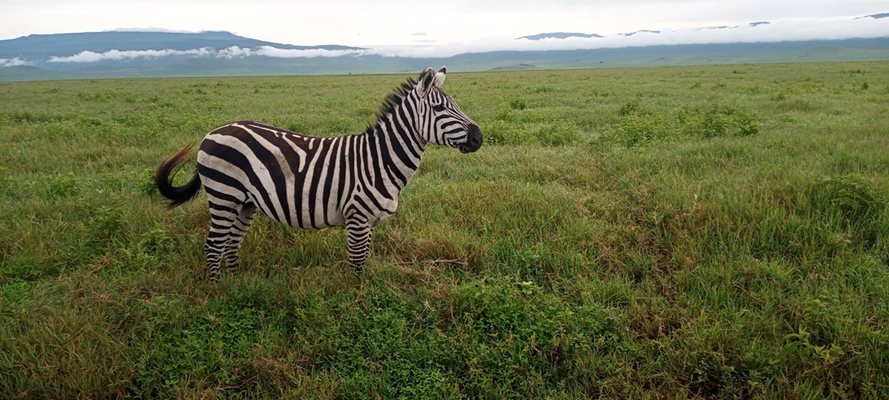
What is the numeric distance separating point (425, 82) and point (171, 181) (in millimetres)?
2627

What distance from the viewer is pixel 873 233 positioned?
486cm

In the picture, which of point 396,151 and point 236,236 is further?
point 236,236

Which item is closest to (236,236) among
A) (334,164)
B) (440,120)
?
(334,164)

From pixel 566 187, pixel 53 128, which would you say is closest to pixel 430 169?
pixel 566 187

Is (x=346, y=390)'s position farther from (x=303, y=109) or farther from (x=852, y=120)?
(x=303, y=109)

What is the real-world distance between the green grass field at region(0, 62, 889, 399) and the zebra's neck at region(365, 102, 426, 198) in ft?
2.94

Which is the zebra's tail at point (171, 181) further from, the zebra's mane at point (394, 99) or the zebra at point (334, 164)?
the zebra's mane at point (394, 99)

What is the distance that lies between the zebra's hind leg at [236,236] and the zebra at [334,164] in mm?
297

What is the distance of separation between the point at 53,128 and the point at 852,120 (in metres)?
18.7

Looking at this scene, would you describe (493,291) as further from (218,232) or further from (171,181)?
(171,181)

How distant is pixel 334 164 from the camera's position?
14.2 feet

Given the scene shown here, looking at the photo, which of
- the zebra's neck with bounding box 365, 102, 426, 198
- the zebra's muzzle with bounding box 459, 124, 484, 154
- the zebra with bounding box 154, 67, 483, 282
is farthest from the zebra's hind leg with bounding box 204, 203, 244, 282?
the zebra's muzzle with bounding box 459, 124, 484, 154

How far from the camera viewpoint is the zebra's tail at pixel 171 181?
14.6ft

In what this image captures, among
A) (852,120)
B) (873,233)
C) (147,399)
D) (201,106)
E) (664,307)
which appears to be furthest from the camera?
(201,106)
